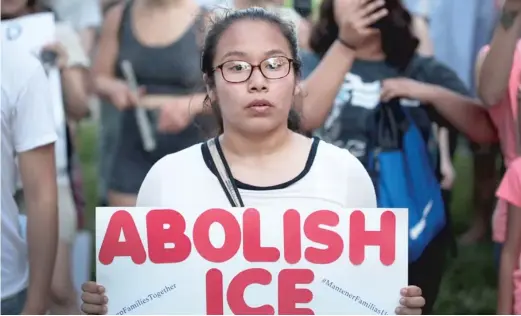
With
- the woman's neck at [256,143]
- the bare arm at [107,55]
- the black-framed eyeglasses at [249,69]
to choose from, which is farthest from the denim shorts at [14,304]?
the black-framed eyeglasses at [249,69]

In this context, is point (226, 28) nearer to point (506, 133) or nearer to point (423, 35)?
point (423, 35)

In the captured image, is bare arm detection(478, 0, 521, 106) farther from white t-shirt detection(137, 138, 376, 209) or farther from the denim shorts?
the denim shorts

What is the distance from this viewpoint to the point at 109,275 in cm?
205

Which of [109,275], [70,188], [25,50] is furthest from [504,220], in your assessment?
[25,50]

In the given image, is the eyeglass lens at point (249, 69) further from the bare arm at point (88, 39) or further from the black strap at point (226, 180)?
the bare arm at point (88, 39)

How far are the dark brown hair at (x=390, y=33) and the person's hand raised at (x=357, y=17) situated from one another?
0.05 feet

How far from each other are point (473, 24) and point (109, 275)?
4.25 feet

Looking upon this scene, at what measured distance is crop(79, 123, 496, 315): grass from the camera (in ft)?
7.70

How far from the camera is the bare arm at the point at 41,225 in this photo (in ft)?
7.45

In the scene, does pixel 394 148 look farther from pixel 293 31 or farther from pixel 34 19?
pixel 34 19

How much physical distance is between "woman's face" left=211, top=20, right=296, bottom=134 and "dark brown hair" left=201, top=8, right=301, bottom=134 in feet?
0.05

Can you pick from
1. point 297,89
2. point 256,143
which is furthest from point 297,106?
point 256,143

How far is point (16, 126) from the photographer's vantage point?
2.20 metres

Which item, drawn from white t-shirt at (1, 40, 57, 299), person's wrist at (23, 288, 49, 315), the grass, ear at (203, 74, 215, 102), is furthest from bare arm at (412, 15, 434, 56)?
person's wrist at (23, 288, 49, 315)
